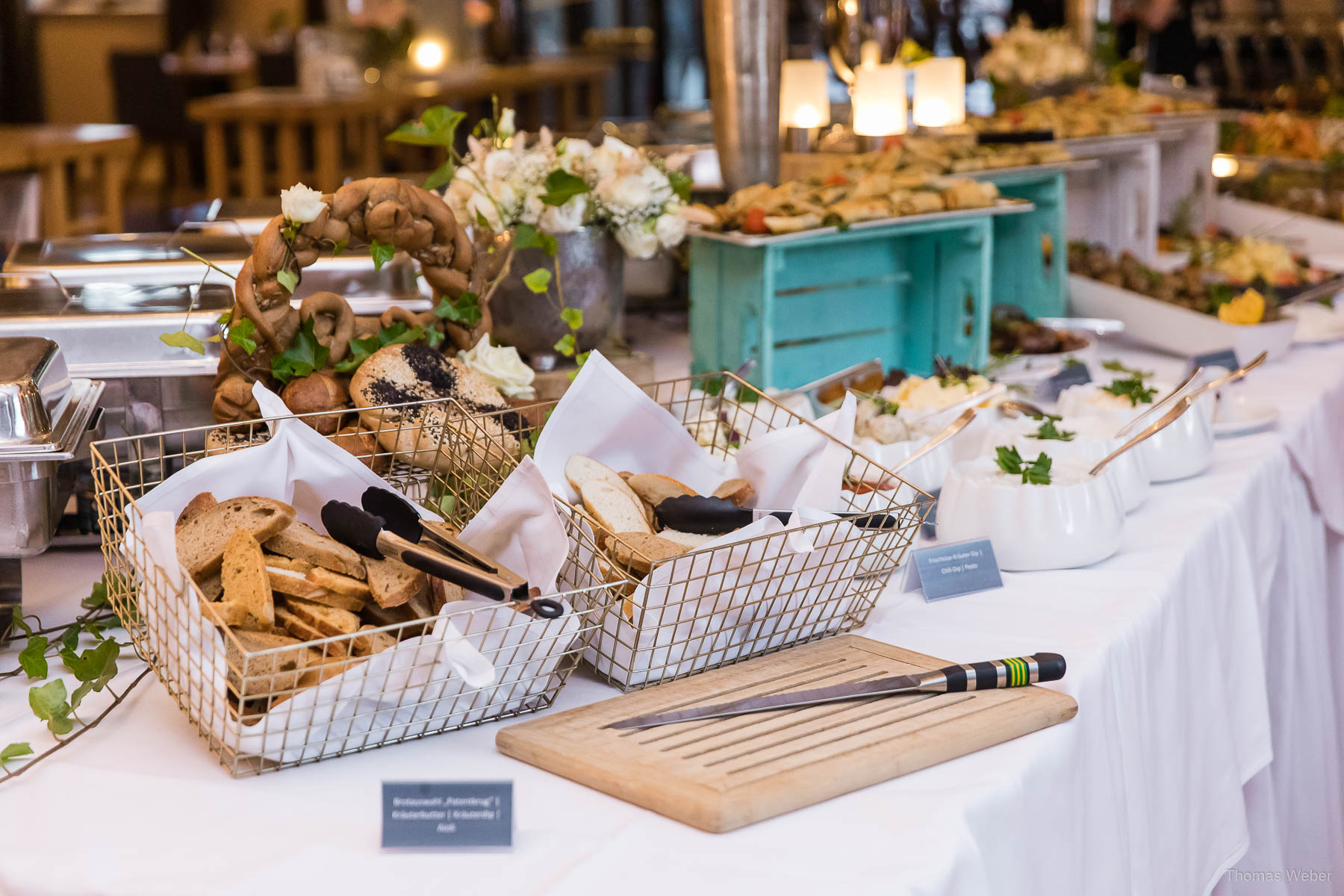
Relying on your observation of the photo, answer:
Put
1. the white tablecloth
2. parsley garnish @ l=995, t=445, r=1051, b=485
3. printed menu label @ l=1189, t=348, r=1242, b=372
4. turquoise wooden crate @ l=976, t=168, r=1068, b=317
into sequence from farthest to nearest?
turquoise wooden crate @ l=976, t=168, r=1068, b=317, printed menu label @ l=1189, t=348, r=1242, b=372, parsley garnish @ l=995, t=445, r=1051, b=485, the white tablecloth

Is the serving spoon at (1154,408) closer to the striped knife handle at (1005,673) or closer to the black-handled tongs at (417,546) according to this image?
the striped knife handle at (1005,673)

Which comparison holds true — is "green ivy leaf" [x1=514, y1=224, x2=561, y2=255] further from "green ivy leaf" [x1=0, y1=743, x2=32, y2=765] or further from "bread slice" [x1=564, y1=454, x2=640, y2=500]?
"green ivy leaf" [x1=0, y1=743, x2=32, y2=765]

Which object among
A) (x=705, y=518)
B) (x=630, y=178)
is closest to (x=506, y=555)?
(x=705, y=518)

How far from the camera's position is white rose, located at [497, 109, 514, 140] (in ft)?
4.76

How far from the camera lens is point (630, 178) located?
1428 millimetres

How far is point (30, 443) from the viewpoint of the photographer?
2.93 ft

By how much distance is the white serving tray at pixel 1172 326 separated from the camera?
2.02 meters

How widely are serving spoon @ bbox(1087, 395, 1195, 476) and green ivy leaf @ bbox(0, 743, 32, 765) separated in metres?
0.89

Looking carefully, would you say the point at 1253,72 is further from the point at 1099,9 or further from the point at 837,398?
the point at 837,398

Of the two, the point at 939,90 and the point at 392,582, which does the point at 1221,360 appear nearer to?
the point at 939,90

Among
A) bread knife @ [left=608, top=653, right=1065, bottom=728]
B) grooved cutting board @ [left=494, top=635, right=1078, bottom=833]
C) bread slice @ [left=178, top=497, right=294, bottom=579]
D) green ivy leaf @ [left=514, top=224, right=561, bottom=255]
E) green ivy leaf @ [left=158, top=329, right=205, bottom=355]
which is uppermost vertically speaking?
green ivy leaf @ [left=514, top=224, right=561, bottom=255]

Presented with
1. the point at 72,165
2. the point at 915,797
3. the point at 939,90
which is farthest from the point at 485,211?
the point at 72,165

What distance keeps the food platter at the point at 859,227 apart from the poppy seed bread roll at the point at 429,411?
57cm

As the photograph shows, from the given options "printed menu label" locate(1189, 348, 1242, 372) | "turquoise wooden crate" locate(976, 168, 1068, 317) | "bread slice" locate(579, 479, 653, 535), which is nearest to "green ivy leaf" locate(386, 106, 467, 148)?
"bread slice" locate(579, 479, 653, 535)
